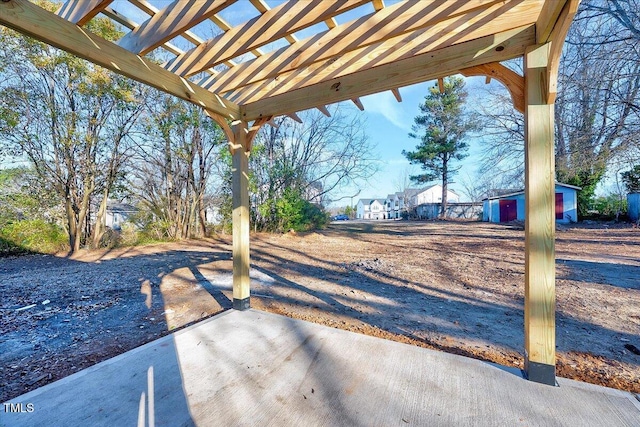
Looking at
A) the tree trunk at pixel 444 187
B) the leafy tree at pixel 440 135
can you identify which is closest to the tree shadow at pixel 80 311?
the leafy tree at pixel 440 135

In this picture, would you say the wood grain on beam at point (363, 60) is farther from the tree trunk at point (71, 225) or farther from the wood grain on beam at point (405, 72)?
the tree trunk at point (71, 225)

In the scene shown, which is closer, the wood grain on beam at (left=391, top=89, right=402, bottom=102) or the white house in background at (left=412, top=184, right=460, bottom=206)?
the wood grain on beam at (left=391, top=89, right=402, bottom=102)

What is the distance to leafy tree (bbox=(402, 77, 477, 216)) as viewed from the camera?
19511 mm

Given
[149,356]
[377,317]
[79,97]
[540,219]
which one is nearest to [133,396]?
[149,356]

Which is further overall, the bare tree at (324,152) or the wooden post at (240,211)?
the bare tree at (324,152)

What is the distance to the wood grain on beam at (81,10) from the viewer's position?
5.28 ft

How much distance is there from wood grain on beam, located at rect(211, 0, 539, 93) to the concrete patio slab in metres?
2.26

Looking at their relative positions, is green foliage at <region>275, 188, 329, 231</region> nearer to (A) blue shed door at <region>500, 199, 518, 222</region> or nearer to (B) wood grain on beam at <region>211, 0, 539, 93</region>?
(B) wood grain on beam at <region>211, 0, 539, 93</region>

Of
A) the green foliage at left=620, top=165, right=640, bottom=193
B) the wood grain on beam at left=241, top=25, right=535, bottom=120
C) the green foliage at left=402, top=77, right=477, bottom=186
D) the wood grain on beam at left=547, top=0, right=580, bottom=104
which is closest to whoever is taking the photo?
the wood grain on beam at left=547, top=0, right=580, bottom=104

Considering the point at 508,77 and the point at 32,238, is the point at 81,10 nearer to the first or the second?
the point at 508,77

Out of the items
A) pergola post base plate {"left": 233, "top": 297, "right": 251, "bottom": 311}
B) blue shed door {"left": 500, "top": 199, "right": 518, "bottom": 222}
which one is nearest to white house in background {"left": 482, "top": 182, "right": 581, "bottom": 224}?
blue shed door {"left": 500, "top": 199, "right": 518, "bottom": 222}

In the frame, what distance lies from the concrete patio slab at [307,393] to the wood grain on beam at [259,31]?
229cm

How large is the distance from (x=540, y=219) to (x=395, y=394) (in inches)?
54.4

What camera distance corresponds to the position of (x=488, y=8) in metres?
1.70
